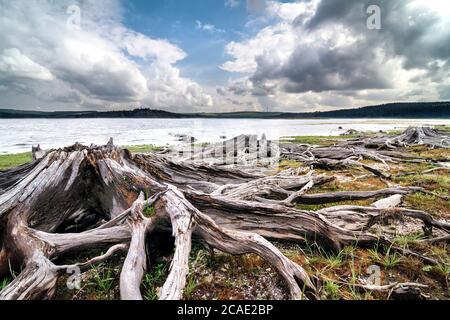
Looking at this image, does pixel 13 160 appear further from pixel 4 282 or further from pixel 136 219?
pixel 136 219

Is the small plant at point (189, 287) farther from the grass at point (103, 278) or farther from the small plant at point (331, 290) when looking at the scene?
the small plant at point (331, 290)

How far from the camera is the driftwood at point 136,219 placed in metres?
2.76

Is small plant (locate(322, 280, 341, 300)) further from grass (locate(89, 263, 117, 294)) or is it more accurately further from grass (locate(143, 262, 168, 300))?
grass (locate(89, 263, 117, 294))

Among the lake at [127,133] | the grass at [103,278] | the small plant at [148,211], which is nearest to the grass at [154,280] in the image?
the grass at [103,278]

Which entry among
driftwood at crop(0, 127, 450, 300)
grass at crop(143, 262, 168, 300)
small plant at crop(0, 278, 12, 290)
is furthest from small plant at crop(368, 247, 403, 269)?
small plant at crop(0, 278, 12, 290)

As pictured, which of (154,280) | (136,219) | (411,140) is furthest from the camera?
(411,140)

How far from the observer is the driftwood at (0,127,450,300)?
9.07 ft

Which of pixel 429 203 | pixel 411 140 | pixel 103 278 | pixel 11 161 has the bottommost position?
pixel 103 278

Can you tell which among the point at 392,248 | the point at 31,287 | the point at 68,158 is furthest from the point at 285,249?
the point at 68,158

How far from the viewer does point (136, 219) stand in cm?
346

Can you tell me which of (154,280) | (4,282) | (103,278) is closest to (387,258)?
(154,280)

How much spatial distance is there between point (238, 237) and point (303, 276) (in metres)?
0.91

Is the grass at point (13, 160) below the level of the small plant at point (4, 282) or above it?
above
